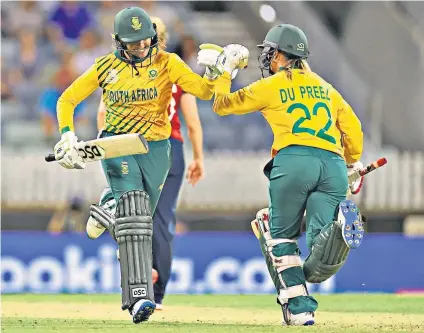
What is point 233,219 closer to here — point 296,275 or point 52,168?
point 52,168

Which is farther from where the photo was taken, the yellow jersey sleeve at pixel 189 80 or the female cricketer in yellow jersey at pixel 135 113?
the yellow jersey sleeve at pixel 189 80

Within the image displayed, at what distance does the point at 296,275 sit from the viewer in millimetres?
7113

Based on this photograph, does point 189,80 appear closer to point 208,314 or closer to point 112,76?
point 112,76

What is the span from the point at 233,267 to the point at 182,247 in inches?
21.2

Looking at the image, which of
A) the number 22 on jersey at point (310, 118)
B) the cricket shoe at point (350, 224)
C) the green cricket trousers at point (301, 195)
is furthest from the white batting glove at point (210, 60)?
the cricket shoe at point (350, 224)

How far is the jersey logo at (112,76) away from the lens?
7.24 metres

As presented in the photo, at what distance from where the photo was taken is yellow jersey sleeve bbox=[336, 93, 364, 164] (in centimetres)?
729

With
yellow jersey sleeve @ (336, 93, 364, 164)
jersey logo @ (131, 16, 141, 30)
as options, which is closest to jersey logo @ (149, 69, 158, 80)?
jersey logo @ (131, 16, 141, 30)

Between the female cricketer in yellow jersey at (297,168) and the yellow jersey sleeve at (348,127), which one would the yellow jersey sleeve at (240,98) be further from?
the yellow jersey sleeve at (348,127)

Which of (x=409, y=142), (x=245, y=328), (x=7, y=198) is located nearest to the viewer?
(x=245, y=328)

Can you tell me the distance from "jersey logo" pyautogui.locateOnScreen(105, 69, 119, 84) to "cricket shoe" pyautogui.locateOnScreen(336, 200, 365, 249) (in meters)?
1.60

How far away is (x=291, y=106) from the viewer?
7062 mm

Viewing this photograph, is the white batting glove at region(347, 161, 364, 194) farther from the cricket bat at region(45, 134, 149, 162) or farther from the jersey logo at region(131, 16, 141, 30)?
the jersey logo at region(131, 16, 141, 30)

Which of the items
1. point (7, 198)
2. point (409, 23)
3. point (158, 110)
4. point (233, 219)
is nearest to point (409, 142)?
point (409, 23)
